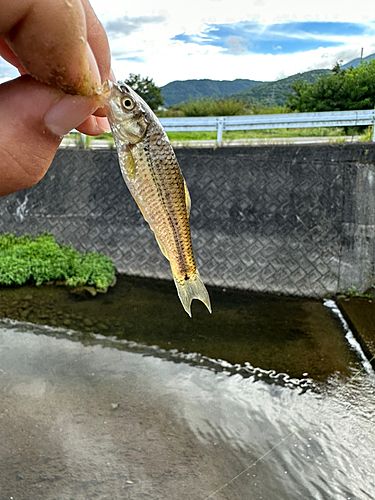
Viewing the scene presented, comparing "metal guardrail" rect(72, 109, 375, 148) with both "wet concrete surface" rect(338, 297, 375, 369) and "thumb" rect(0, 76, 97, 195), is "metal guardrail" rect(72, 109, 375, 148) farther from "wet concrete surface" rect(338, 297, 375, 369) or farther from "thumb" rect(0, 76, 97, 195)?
"thumb" rect(0, 76, 97, 195)

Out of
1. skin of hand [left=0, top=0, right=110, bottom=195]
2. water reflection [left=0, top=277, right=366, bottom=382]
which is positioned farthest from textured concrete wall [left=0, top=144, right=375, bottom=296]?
skin of hand [left=0, top=0, right=110, bottom=195]

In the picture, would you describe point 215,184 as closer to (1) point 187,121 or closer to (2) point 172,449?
(1) point 187,121

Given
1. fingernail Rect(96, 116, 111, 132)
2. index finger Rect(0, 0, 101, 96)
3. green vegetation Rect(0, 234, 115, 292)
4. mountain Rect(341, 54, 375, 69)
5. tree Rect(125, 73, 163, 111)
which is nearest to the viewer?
index finger Rect(0, 0, 101, 96)

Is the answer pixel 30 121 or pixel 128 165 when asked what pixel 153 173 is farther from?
pixel 30 121

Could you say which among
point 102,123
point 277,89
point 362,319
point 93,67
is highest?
point 93,67

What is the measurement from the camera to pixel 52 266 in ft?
29.8

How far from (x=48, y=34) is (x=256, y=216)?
8.07m

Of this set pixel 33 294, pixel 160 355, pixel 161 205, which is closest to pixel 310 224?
pixel 160 355

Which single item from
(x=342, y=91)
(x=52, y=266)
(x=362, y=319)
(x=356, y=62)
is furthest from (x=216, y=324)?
(x=356, y=62)

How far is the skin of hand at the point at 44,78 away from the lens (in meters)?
0.99

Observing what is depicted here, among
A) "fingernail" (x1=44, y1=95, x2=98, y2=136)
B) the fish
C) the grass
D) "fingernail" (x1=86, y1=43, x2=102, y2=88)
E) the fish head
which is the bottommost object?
the grass

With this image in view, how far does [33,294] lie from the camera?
8508 mm

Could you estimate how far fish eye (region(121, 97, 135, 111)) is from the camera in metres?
1.61

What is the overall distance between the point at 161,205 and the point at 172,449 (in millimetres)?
3349
